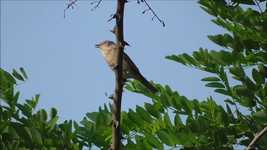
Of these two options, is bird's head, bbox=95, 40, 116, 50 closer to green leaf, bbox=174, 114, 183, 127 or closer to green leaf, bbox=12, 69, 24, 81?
green leaf, bbox=12, 69, 24, 81

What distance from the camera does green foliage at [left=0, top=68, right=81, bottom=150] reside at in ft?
11.6

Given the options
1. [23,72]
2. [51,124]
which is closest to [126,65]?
[23,72]

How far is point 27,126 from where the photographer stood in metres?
3.72

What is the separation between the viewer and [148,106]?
3.66 metres

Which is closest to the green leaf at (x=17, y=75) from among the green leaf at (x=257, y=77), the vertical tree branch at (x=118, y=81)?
the green leaf at (x=257, y=77)

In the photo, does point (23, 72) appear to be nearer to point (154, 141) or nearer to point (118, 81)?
point (154, 141)

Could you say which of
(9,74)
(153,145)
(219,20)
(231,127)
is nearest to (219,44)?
(219,20)

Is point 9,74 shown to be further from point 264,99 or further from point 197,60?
point 264,99

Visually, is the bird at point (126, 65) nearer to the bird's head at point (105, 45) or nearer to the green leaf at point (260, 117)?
the bird's head at point (105, 45)

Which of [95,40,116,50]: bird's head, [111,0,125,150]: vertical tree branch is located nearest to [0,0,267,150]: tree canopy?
[111,0,125,150]: vertical tree branch

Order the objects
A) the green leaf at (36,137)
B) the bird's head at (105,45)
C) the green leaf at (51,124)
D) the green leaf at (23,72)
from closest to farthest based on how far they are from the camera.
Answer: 1. the green leaf at (36,137)
2. the green leaf at (51,124)
3. the green leaf at (23,72)
4. the bird's head at (105,45)

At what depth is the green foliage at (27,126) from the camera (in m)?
3.54

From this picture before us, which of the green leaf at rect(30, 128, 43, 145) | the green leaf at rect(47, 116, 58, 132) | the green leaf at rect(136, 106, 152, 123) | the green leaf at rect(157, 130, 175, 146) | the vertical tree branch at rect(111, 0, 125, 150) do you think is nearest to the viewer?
the vertical tree branch at rect(111, 0, 125, 150)

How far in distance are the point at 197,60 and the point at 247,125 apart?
768mm
